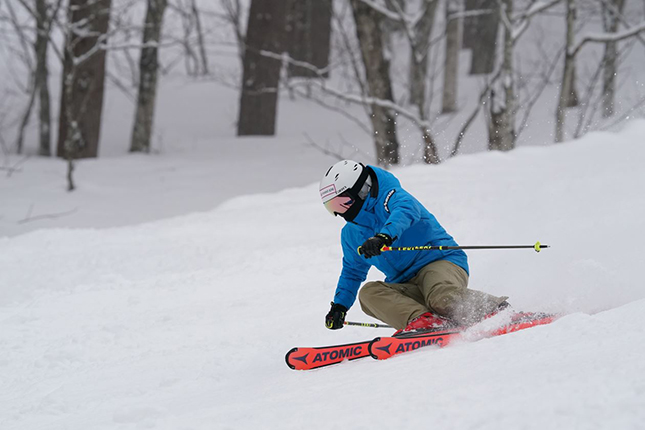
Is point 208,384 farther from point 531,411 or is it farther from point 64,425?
point 531,411

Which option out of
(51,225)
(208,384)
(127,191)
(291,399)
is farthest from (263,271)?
(127,191)

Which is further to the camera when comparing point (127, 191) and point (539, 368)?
point (127, 191)

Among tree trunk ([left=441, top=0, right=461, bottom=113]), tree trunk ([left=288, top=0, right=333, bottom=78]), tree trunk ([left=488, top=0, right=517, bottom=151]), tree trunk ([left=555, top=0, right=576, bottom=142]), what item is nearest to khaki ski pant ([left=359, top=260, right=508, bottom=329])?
tree trunk ([left=488, top=0, right=517, bottom=151])

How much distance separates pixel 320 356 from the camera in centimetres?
387

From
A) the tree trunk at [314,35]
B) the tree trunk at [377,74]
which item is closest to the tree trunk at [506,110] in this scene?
the tree trunk at [377,74]

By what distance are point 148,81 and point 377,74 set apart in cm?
656

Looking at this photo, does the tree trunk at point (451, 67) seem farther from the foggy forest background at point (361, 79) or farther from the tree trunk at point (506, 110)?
the tree trunk at point (506, 110)

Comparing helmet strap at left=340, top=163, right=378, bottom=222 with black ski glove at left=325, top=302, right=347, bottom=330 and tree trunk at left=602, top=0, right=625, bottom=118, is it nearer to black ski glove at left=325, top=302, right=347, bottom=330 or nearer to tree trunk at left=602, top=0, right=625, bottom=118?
black ski glove at left=325, top=302, right=347, bottom=330

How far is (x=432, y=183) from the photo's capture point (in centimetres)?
854

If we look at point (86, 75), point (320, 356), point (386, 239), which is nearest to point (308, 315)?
point (320, 356)

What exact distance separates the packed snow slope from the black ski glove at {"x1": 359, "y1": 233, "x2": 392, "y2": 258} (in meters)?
0.62

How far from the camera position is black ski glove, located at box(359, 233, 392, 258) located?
358 cm

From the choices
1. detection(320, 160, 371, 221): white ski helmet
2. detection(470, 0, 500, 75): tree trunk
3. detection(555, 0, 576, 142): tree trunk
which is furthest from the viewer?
detection(470, 0, 500, 75): tree trunk

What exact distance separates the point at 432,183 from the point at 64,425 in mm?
6122
